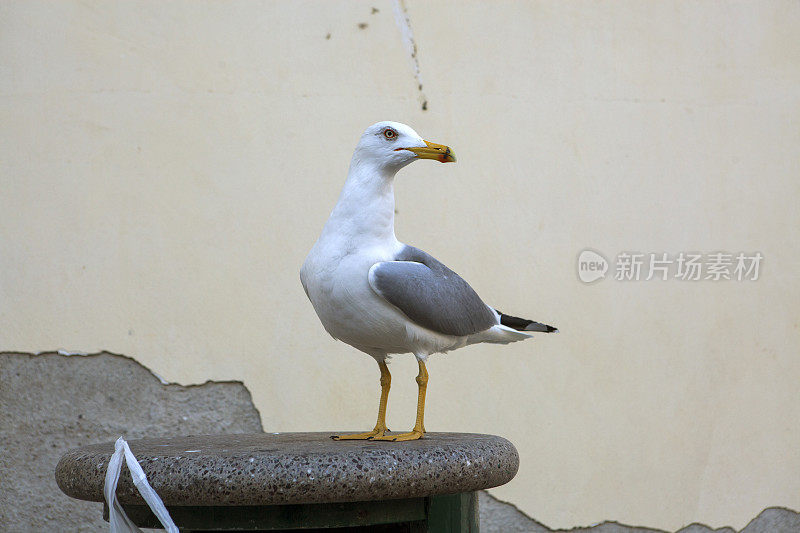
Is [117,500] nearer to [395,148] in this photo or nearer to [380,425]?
[380,425]

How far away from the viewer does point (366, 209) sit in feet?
5.26

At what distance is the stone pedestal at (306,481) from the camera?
1.23 meters

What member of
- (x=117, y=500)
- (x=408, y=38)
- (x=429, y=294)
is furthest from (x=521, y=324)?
(x=408, y=38)

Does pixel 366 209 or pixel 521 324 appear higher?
pixel 366 209

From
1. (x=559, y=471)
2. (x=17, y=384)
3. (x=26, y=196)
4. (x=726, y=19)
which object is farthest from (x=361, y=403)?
(x=726, y=19)

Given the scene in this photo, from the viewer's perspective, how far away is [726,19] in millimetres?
2854

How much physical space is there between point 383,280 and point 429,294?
100 mm

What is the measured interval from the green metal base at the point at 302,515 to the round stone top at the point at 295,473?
71mm

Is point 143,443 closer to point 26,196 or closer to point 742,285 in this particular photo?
point 26,196

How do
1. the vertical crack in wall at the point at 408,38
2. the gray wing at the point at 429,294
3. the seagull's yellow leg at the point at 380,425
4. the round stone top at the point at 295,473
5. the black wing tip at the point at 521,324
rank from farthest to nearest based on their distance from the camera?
the vertical crack in wall at the point at 408,38 → the black wing tip at the point at 521,324 → the seagull's yellow leg at the point at 380,425 → the gray wing at the point at 429,294 → the round stone top at the point at 295,473

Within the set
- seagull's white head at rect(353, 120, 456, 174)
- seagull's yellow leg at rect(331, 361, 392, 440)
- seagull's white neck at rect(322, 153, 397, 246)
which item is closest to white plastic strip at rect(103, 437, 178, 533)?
seagull's yellow leg at rect(331, 361, 392, 440)

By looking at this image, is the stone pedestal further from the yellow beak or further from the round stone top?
the yellow beak

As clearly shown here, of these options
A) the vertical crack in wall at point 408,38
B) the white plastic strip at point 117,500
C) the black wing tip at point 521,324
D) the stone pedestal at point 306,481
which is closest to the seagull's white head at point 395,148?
the black wing tip at point 521,324

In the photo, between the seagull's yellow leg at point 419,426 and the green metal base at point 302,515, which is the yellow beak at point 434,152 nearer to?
the seagull's yellow leg at point 419,426
